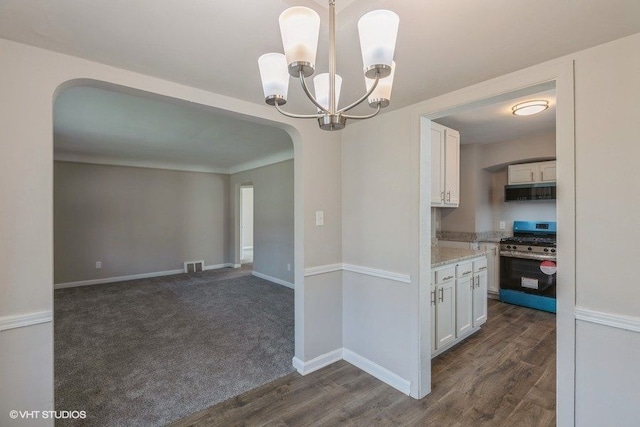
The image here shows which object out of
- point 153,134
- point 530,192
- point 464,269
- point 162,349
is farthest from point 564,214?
point 153,134

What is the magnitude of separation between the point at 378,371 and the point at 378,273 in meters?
0.83

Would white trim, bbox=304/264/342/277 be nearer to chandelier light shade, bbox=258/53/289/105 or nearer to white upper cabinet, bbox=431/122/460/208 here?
white upper cabinet, bbox=431/122/460/208

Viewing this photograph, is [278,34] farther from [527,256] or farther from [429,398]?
[527,256]

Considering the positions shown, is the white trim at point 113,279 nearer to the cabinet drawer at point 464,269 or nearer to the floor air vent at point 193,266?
the floor air vent at point 193,266

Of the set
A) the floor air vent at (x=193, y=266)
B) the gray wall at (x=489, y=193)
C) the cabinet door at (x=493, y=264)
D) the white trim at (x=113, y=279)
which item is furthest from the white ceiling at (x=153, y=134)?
the cabinet door at (x=493, y=264)

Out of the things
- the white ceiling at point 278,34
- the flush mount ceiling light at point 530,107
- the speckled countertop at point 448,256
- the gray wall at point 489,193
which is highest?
the flush mount ceiling light at point 530,107

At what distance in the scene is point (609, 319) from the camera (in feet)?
4.68

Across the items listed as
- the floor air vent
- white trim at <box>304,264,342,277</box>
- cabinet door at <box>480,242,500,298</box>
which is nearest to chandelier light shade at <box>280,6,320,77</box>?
white trim at <box>304,264,342,277</box>

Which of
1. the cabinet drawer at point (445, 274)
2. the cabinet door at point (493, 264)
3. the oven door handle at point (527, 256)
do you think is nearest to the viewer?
the cabinet drawer at point (445, 274)

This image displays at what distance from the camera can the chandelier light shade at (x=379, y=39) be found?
2.91 ft

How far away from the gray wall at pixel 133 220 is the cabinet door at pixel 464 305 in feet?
18.2

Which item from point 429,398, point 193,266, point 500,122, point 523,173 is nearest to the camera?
point 429,398

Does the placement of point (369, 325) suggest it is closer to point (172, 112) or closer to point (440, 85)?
point (440, 85)

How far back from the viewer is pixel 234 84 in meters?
1.90
